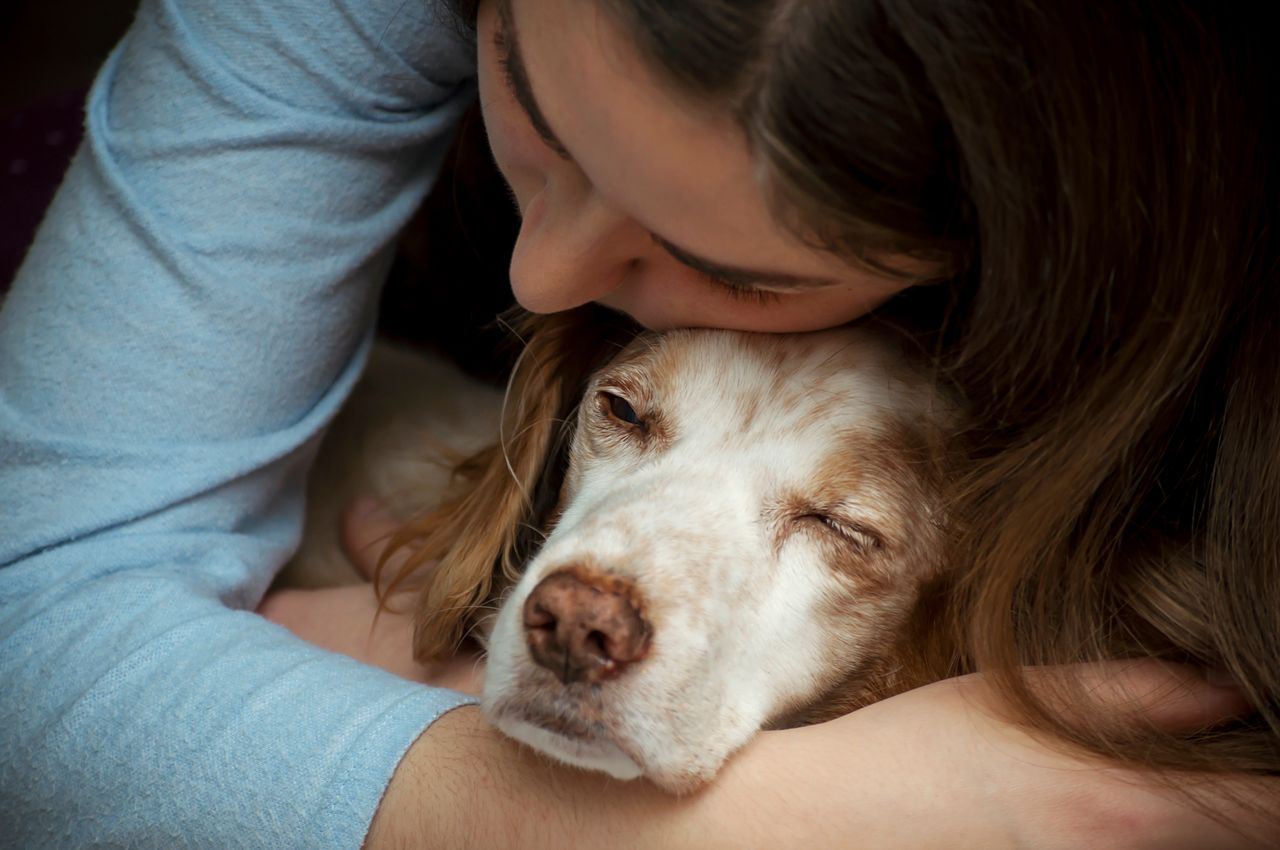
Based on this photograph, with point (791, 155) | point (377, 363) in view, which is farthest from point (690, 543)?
point (377, 363)

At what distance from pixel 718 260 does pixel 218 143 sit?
2.62 ft

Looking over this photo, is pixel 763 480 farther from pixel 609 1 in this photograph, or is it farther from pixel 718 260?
pixel 609 1

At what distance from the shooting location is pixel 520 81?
1126 millimetres

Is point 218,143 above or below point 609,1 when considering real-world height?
below

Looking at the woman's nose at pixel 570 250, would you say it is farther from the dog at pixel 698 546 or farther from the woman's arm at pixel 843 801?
the woman's arm at pixel 843 801

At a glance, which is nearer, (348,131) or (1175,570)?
(1175,570)

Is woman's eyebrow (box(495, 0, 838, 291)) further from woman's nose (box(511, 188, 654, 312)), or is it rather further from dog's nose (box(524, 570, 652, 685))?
dog's nose (box(524, 570, 652, 685))

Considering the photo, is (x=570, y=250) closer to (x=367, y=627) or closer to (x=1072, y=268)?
(x=1072, y=268)

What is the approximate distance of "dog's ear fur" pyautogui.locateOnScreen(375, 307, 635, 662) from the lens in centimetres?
155

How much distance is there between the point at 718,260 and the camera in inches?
41.4

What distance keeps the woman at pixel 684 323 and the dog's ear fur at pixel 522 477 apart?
0.13 m

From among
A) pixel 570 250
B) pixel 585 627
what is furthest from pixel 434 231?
pixel 585 627

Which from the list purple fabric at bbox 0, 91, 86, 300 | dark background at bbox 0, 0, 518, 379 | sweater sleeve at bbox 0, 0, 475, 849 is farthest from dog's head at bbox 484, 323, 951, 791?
purple fabric at bbox 0, 91, 86, 300

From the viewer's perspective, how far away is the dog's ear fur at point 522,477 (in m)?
1.55
